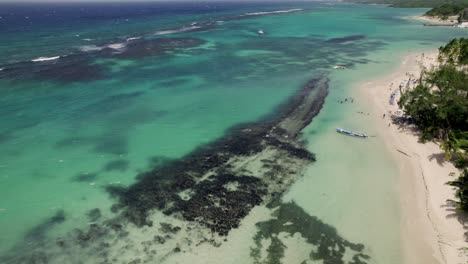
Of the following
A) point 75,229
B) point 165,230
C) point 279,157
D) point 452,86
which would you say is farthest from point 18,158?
point 452,86

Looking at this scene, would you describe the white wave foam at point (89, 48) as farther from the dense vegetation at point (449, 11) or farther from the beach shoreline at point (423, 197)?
the dense vegetation at point (449, 11)

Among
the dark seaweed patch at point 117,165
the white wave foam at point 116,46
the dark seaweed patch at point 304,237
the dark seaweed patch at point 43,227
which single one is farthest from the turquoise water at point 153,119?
the white wave foam at point 116,46

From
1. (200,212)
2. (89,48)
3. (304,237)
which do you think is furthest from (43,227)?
(89,48)

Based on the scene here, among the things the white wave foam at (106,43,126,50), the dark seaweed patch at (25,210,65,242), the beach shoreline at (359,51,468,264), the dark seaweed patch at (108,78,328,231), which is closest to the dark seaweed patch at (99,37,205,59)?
the white wave foam at (106,43,126,50)

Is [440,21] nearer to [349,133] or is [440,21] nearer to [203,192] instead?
[349,133]

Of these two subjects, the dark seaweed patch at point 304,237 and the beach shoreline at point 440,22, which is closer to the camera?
the dark seaweed patch at point 304,237

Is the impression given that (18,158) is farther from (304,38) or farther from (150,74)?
(304,38)
